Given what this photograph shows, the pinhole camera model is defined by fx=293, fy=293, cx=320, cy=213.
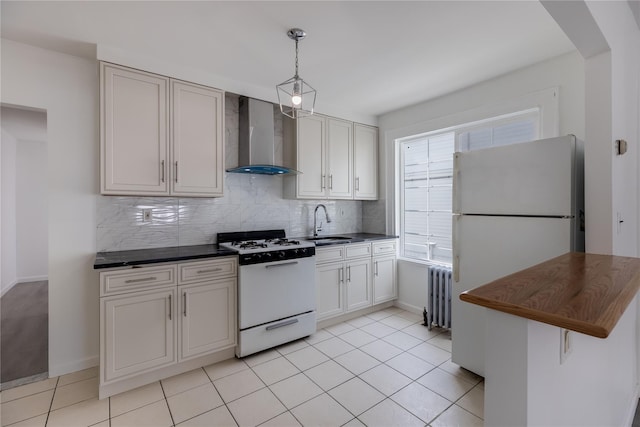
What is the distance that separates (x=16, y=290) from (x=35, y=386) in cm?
342

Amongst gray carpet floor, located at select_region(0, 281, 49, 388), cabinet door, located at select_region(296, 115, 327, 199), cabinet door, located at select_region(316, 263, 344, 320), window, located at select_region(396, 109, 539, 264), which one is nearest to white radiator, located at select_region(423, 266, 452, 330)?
window, located at select_region(396, 109, 539, 264)

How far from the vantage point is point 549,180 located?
72.2 inches

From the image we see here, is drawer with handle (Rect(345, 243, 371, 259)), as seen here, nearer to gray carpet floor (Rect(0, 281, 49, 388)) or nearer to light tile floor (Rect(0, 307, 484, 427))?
light tile floor (Rect(0, 307, 484, 427))

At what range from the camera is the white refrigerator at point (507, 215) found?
1786mm

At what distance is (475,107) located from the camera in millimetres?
2939

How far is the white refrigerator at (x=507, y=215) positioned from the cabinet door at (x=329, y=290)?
4.00ft

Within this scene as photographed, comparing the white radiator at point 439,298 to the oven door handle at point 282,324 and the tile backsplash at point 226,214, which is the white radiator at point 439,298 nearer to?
the tile backsplash at point 226,214

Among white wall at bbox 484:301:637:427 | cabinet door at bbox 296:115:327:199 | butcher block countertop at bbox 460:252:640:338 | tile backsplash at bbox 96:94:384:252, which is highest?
cabinet door at bbox 296:115:327:199

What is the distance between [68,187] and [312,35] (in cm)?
223

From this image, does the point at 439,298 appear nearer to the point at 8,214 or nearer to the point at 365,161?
the point at 365,161

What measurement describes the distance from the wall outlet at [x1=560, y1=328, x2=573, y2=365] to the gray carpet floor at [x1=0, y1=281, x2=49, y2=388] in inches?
131

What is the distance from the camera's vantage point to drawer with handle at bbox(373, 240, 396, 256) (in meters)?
3.52

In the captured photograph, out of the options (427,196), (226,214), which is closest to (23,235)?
(226,214)

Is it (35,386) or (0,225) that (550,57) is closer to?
(35,386)
